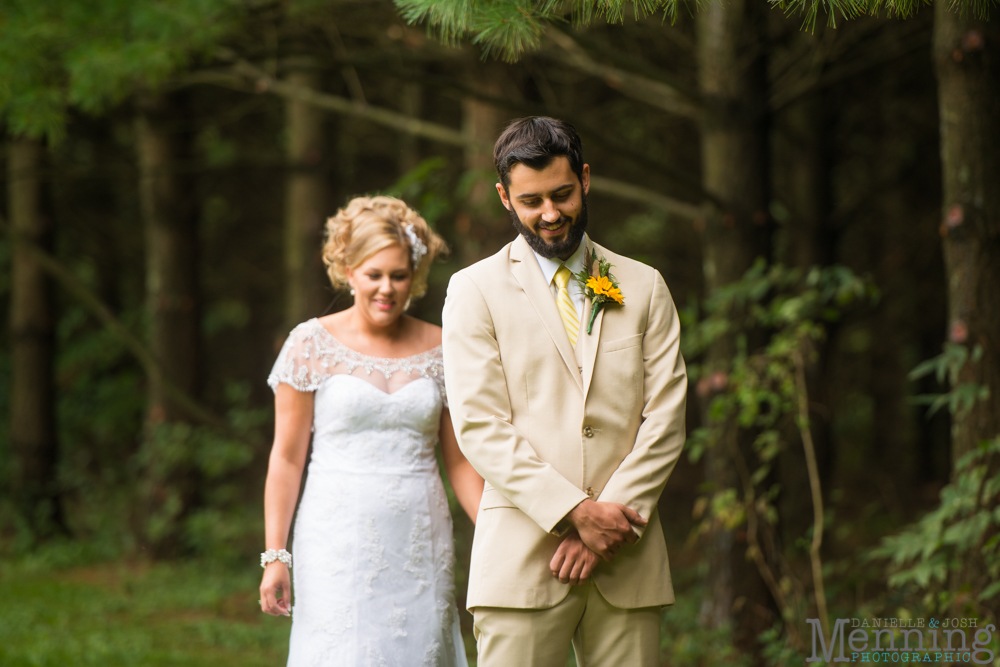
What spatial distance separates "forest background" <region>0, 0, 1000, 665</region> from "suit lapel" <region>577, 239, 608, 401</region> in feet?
2.98

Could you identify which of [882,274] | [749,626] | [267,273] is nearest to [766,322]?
[749,626]

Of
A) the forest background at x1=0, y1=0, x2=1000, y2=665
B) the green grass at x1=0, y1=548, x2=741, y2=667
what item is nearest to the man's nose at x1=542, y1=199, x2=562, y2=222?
the forest background at x1=0, y1=0, x2=1000, y2=665

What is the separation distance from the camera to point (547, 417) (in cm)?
232

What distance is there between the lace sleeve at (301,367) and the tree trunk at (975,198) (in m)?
2.69

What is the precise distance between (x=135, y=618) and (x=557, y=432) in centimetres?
513

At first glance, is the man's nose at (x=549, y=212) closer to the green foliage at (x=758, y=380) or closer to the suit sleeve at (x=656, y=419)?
the suit sleeve at (x=656, y=419)

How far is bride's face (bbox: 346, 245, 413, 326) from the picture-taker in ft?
9.61

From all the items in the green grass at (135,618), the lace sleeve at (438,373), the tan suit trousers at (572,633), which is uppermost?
the lace sleeve at (438,373)

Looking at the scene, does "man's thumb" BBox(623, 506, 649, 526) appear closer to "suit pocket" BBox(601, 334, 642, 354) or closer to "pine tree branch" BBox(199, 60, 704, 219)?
"suit pocket" BBox(601, 334, 642, 354)

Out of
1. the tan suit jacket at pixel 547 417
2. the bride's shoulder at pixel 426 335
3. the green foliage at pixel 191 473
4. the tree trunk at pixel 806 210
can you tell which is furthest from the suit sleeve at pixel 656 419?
the green foliage at pixel 191 473

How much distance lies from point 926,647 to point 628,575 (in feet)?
7.07

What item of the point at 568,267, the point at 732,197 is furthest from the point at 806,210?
the point at 568,267

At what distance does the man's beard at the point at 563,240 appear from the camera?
2.38 meters

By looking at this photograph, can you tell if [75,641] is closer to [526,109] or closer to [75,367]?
[526,109]
